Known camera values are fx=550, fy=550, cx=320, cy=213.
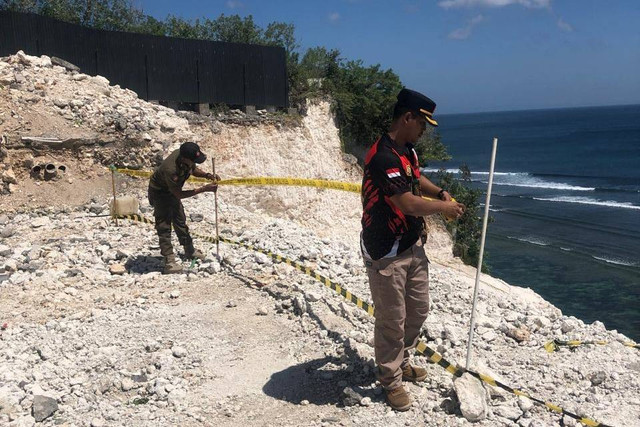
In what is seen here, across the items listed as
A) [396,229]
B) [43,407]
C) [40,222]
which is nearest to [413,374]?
[396,229]

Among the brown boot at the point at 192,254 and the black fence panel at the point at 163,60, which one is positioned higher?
the black fence panel at the point at 163,60

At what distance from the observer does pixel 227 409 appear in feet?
14.2

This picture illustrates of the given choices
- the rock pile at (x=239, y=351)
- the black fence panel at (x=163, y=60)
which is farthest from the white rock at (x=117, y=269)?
Answer: the black fence panel at (x=163, y=60)

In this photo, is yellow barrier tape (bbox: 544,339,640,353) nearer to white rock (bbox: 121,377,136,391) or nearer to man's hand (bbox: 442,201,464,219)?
man's hand (bbox: 442,201,464,219)

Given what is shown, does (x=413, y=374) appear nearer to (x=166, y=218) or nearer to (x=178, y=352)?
(x=178, y=352)

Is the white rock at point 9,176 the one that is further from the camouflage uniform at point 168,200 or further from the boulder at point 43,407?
the boulder at point 43,407

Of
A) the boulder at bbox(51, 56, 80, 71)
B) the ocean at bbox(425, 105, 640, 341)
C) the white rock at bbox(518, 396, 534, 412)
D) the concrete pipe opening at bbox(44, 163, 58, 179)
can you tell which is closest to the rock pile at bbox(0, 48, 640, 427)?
the white rock at bbox(518, 396, 534, 412)

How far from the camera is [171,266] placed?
7449mm

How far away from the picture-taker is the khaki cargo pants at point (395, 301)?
3.94 metres

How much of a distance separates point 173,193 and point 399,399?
14.2 feet

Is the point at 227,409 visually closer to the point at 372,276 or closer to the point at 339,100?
the point at 372,276

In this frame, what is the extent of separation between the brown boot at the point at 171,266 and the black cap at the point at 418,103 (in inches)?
→ 182

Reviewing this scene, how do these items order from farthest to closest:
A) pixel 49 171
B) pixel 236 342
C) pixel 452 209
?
pixel 49 171, pixel 236 342, pixel 452 209

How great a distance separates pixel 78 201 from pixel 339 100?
37.1 ft
